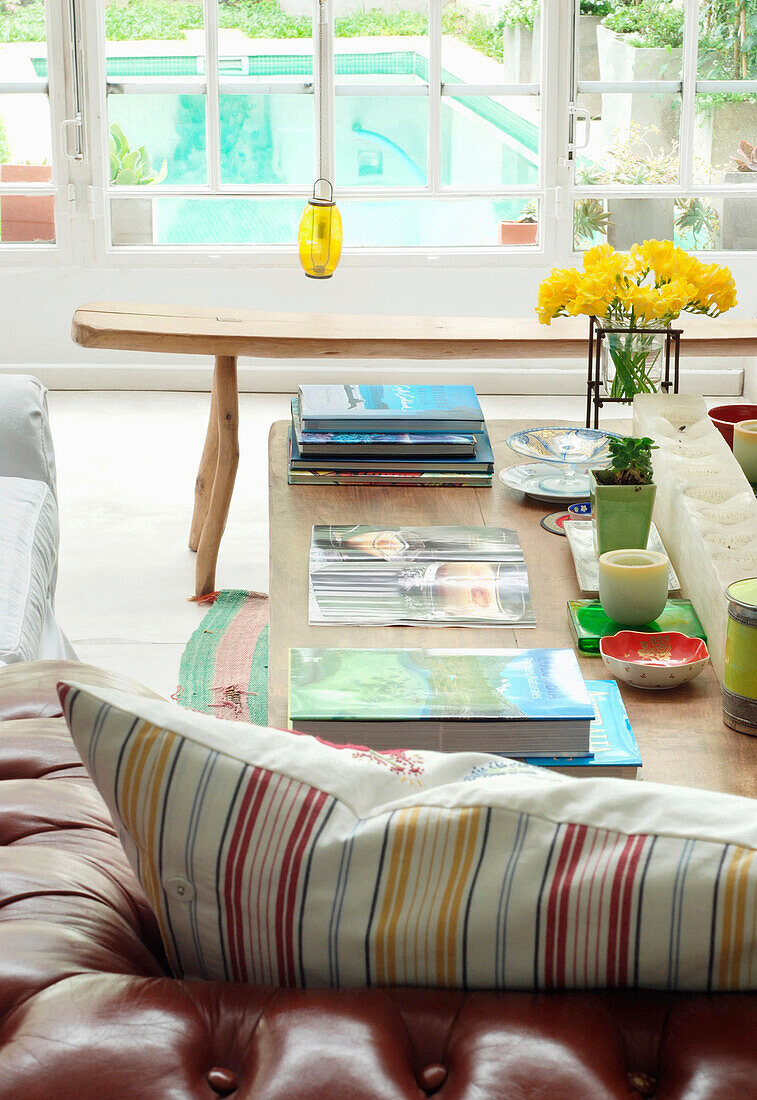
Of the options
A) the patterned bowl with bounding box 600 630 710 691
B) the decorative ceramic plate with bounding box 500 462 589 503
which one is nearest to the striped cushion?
the patterned bowl with bounding box 600 630 710 691

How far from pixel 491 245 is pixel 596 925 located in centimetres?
492

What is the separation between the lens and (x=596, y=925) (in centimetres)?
64

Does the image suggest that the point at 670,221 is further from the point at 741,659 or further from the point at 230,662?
the point at 741,659

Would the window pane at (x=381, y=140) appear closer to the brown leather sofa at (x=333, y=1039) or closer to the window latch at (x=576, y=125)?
the window latch at (x=576, y=125)

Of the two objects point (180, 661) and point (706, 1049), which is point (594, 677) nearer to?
point (706, 1049)

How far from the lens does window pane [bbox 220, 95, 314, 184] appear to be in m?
5.12

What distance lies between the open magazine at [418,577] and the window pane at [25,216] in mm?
3871

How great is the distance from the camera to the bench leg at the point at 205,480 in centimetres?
337

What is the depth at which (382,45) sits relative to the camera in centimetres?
509

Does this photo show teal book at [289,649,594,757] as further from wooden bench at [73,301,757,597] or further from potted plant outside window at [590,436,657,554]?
wooden bench at [73,301,757,597]

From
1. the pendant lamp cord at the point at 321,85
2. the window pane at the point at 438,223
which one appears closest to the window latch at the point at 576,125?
the window pane at the point at 438,223

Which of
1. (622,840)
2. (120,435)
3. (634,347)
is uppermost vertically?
(634,347)

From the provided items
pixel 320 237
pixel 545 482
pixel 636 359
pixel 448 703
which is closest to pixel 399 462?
pixel 545 482

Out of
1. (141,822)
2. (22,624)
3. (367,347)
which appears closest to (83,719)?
(141,822)
